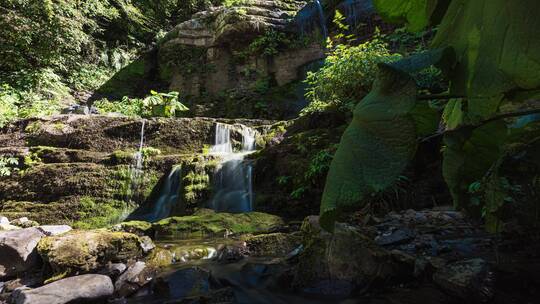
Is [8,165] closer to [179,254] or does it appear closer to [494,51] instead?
[179,254]

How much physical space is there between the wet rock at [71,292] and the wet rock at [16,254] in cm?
90

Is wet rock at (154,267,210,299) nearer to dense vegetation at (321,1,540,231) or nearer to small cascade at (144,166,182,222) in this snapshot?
dense vegetation at (321,1,540,231)

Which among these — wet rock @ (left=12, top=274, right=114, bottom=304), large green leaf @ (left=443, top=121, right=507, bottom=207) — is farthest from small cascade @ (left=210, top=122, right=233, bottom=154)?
large green leaf @ (left=443, top=121, right=507, bottom=207)

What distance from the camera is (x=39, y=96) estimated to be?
1472 cm

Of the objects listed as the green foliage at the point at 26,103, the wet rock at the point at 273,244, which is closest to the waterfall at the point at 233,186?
the wet rock at the point at 273,244

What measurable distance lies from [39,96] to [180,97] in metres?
5.67

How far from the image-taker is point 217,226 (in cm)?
632

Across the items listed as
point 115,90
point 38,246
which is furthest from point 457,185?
point 115,90

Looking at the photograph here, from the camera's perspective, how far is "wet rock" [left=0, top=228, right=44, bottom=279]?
15.3 feet

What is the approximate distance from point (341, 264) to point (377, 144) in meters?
3.08

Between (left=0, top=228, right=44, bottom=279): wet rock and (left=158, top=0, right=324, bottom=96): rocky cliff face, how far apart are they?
13058 mm

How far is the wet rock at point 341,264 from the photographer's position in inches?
127

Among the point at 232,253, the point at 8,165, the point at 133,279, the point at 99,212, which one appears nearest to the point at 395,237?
the point at 232,253

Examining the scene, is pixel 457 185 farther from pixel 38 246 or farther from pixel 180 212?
pixel 180 212
